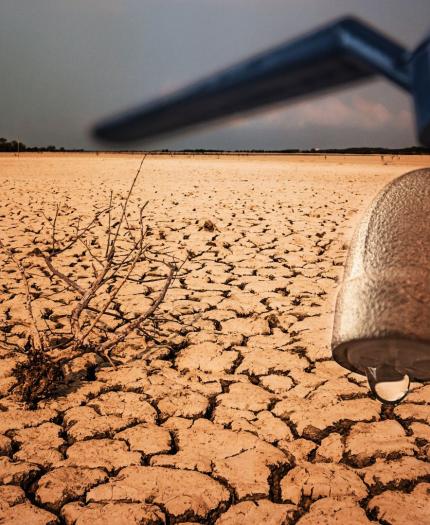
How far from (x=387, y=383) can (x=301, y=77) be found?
0.55 m

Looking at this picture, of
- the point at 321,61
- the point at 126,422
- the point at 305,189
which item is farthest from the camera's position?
the point at 305,189

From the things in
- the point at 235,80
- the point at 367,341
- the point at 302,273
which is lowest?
the point at 302,273

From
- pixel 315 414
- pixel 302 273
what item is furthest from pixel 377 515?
pixel 302 273

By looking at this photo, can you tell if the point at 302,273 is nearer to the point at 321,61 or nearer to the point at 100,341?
the point at 100,341

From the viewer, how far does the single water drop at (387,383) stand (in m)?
0.63

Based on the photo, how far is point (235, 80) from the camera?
0.28m

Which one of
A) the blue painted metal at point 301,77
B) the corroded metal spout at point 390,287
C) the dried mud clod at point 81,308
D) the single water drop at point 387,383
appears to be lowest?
the dried mud clod at point 81,308

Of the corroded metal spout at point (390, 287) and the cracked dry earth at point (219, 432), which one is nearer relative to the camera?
the corroded metal spout at point (390, 287)

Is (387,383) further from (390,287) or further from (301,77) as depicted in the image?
(301,77)

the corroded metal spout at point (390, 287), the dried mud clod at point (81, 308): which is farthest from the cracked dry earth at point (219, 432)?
the corroded metal spout at point (390, 287)

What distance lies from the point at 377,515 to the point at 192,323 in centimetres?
121

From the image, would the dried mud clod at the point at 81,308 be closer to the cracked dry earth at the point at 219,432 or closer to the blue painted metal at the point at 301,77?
the cracked dry earth at the point at 219,432

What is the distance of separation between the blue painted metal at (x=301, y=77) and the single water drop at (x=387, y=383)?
1.36 feet

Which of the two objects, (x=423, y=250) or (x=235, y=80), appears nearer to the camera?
(x=235, y=80)
